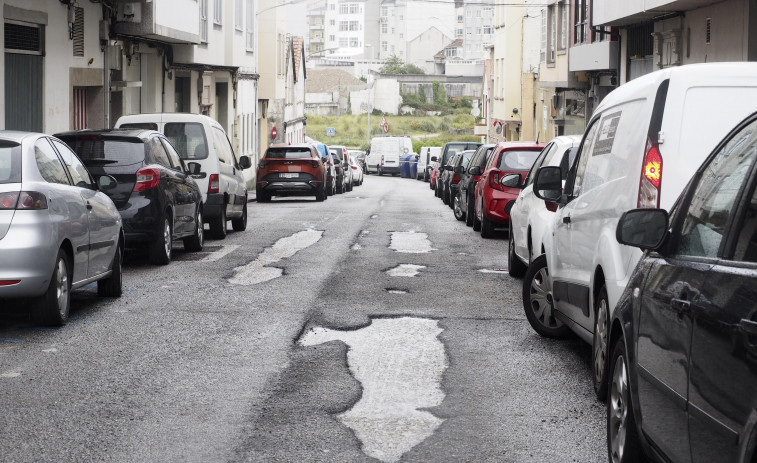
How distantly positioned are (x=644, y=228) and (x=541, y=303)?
4414 mm

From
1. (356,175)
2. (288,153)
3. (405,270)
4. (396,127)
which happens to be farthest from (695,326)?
(396,127)

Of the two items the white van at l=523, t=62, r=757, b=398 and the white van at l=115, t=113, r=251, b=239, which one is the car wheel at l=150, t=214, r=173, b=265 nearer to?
the white van at l=115, t=113, r=251, b=239

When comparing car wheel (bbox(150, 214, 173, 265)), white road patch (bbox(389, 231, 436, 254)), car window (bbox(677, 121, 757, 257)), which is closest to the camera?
car window (bbox(677, 121, 757, 257))

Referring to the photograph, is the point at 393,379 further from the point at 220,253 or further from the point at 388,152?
the point at 388,152

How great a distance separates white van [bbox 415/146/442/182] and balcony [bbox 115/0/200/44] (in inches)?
1357

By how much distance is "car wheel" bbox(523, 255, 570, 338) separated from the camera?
8867 millimetres

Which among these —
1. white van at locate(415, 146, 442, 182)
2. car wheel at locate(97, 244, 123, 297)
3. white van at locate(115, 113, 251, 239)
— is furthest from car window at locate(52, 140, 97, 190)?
white van at locate(415, 146, 442, 182)

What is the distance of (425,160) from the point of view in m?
65.7

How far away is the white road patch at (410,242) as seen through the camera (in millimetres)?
16156

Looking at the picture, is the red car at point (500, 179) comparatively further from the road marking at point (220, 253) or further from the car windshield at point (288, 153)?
the car windshield at point (288, 153)

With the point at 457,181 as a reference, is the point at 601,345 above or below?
below

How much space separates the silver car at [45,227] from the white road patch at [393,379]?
6.49ft

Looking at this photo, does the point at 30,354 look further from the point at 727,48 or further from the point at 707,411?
the point at 727,48

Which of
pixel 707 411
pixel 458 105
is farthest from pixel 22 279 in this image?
pixel 458 105
